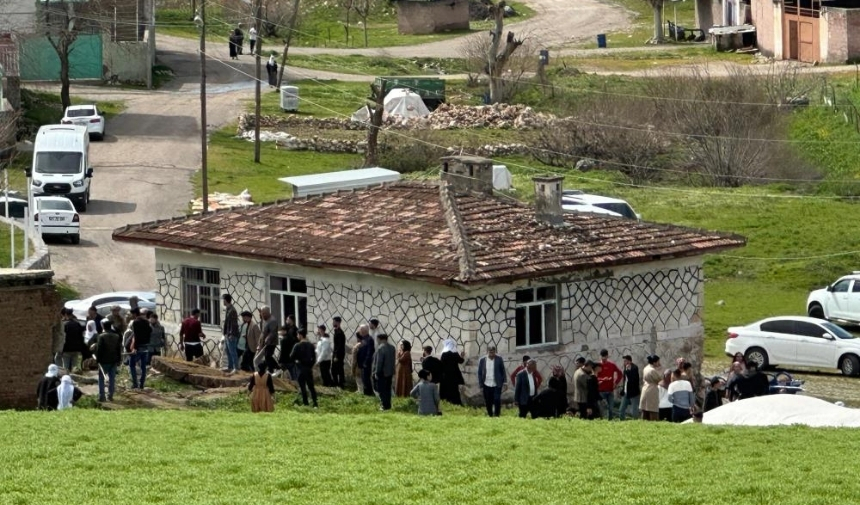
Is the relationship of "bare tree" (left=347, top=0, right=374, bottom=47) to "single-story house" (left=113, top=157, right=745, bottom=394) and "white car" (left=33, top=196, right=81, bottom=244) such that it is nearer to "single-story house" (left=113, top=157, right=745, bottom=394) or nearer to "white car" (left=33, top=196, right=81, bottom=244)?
"white car" (left=33, top=196, right=81, bottom=244)

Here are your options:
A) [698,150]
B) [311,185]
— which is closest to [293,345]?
[311,185]

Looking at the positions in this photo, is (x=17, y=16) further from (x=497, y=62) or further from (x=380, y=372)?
(x=380, y=372)

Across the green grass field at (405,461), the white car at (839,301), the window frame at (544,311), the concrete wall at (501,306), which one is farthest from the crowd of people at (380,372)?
the white car at (839,301)

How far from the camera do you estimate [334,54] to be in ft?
304

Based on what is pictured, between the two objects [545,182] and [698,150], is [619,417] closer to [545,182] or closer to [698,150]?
[545,182]

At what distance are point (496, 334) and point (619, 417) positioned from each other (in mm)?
3486

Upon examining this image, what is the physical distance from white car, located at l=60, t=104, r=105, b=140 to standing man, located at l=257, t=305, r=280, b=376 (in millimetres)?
34894

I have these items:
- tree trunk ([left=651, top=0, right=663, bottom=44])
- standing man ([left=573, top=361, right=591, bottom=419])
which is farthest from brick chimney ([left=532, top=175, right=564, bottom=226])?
tree trunk ([left=651, top=0, right=663, bottom=44])

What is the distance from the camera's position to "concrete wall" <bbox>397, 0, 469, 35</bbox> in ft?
334

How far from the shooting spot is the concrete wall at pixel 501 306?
34.4 meters

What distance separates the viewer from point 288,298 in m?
37.1

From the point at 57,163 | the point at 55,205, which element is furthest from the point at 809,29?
the point at 55,205

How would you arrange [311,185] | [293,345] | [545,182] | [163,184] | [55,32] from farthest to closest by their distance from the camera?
[55,32]
[163,184]
[311,185]
[545,182]
[293,345]

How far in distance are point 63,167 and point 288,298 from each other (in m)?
23.9
